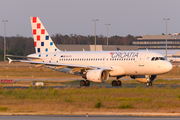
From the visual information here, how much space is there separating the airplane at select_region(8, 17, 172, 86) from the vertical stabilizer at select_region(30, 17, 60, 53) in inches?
27.5

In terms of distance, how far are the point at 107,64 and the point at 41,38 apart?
10622 millimetres

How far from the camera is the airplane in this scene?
3547cm

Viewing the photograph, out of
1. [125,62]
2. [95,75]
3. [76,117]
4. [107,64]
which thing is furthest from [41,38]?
[76,117]

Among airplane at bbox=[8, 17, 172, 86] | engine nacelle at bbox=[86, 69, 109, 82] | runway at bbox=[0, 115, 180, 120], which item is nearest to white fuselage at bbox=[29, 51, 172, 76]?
airplane at bbox=[8, 17, 172, 86]

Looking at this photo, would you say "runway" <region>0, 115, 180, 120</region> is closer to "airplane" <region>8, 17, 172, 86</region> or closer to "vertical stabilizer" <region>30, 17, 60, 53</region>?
"airplane" <region>8, 17, 172, 86</region>

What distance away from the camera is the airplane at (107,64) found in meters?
35.5

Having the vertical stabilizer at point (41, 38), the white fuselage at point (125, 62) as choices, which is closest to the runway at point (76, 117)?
the white fuselage at point (125, 62)

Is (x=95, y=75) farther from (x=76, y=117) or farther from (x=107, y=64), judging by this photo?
(x=76, y=117)

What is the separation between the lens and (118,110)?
18969mm

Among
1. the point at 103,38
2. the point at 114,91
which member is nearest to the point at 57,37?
the point at 103,38

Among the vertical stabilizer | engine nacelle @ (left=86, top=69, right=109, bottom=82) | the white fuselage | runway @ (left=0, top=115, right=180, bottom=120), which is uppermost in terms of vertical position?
the vertical stabilizer

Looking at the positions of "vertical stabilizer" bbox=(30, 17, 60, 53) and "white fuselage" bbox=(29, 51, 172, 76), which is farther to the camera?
"vertical stabilizer" bbox=(30, 17, 60, 53)

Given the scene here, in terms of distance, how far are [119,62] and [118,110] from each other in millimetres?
18009

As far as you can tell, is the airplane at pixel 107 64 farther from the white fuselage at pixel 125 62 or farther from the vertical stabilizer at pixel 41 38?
the vertical stabilizer at pixel 41 38
